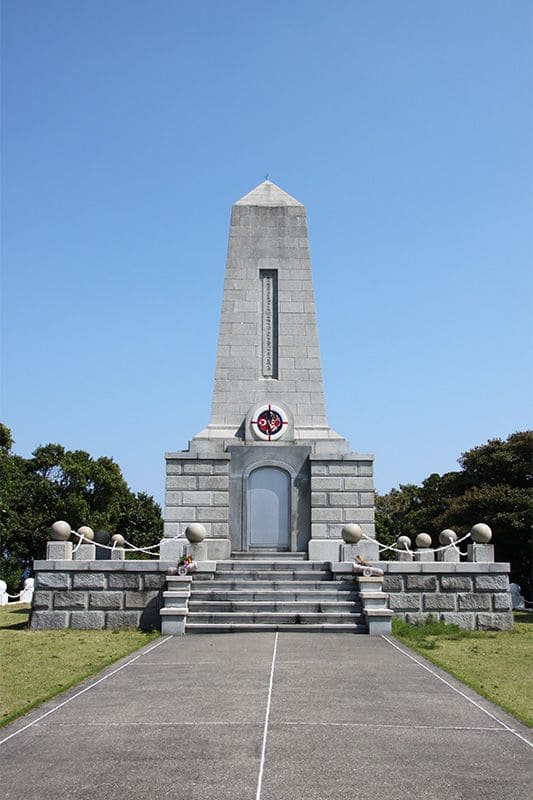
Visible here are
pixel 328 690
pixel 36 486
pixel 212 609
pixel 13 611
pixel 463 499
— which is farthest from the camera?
pixel 36 486

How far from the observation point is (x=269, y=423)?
17.8m

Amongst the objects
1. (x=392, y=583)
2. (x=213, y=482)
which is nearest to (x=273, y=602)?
(x=392, y=583)

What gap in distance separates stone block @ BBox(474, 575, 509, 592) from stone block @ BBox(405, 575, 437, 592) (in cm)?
76

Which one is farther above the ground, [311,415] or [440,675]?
[311,415]

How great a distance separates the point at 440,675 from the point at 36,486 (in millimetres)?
29316

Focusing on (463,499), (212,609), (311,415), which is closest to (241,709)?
(212,609)

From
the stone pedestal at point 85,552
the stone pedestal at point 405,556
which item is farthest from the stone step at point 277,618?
the stone pedestal at point 405,556

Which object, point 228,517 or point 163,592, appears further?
point 228,517

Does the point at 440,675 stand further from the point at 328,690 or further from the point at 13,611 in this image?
the point at 13,611

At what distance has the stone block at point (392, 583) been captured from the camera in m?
14.1

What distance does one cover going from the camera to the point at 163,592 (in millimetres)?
13273

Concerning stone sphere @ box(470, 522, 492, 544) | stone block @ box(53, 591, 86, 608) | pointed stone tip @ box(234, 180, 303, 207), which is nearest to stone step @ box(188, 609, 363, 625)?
stone block @ box(53, 591, 86, 608)

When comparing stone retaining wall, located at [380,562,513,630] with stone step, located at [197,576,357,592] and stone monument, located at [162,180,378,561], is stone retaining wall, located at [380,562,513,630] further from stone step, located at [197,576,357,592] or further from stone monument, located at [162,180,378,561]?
stone monument, located at [162,180,378,561]

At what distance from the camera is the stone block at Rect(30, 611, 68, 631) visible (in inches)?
539
